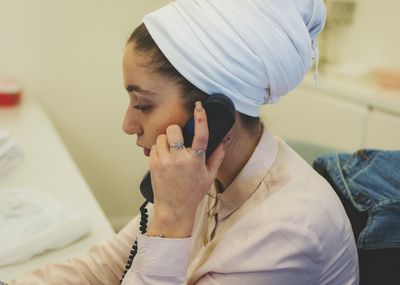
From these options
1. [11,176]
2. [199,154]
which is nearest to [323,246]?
[199,154]

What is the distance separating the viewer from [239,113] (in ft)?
2.99

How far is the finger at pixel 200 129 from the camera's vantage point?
820mm

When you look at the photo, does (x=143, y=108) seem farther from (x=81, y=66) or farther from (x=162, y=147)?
(x=81, y=66)

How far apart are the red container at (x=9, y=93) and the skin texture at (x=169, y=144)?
150 cm

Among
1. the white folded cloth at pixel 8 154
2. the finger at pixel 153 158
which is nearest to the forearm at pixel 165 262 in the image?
the finger at pixel 153 158

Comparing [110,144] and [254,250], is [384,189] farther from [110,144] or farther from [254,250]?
[110,144]

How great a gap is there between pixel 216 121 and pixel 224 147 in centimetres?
9

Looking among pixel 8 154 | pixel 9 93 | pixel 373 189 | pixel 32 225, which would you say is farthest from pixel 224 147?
pixel 9 93

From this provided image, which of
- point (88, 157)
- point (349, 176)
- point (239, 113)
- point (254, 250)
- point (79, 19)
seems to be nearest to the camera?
point (254, 250)

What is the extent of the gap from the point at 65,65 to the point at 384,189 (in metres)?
1.87

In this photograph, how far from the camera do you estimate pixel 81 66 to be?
2449 millimetres

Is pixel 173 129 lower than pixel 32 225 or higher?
higher

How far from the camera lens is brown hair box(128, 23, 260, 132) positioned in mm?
853

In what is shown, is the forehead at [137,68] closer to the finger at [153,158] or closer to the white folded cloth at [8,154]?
the finger at [153,158]
